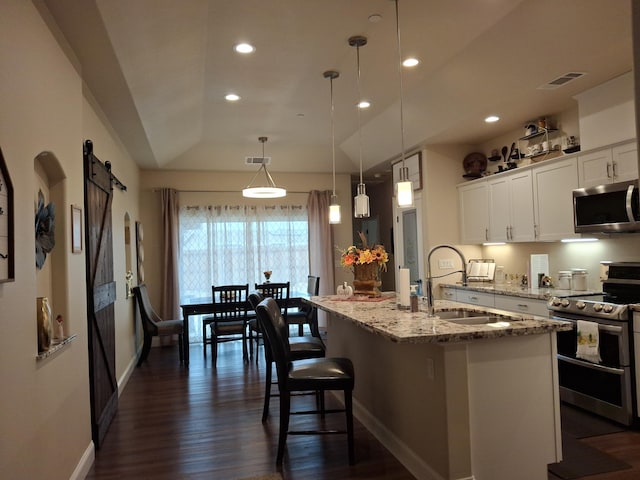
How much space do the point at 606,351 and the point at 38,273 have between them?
3896 millimetres

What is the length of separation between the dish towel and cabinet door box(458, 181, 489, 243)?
6.33 feet

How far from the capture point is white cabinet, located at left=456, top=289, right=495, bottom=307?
4694 mm

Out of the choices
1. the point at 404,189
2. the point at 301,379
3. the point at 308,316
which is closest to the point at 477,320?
the point at 404,189

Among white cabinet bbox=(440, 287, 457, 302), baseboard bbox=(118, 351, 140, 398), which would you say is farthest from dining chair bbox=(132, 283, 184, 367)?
white cabinet bbox=(440, 287, 457, 302)

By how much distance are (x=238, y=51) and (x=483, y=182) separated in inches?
129

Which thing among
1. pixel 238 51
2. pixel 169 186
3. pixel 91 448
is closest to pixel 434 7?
pixel 238 51

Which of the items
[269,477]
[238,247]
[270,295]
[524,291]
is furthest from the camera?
[238,247]

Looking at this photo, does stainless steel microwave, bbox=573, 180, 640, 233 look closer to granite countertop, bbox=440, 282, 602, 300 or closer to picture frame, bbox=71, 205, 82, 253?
granite countertop, bbox=440, 282, 602, 300

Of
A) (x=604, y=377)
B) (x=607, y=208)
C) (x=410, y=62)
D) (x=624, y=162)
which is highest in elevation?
(x=410, y=62)

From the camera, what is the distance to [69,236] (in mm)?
2752

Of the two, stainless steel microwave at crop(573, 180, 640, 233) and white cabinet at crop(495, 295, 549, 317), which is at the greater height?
stainless steel microwave at crop(573, 180, 640, 233)

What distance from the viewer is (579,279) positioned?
13.9 ft

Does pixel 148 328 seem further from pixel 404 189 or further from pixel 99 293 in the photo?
pixel 404 189

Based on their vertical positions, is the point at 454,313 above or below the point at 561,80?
below
